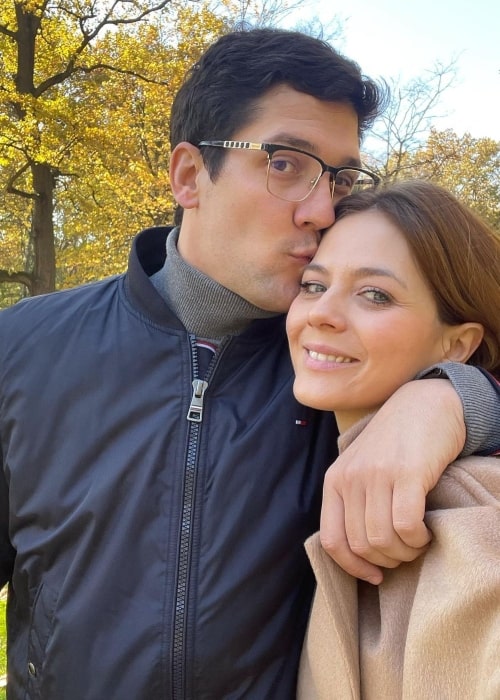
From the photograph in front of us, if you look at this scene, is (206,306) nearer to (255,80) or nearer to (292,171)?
(292,171)


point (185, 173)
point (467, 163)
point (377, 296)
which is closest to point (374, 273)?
point (377, 296)

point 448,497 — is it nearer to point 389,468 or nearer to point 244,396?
point 389,468

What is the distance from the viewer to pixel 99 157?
42.2 feet

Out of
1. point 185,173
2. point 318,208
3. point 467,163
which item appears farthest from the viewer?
point 467,163

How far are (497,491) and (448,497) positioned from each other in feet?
0.33

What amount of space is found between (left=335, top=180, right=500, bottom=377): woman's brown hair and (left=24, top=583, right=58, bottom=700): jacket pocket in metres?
1.40

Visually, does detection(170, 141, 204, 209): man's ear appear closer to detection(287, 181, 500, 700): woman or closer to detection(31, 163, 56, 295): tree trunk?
detection(287, 181, 500, 700): woman

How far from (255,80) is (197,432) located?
4.22 ft

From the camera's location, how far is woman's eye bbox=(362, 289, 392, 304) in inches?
66.6

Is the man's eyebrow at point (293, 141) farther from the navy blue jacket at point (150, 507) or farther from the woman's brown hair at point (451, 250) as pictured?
the navy blue jacket at point (150, 507)

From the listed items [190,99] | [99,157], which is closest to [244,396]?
[190,99]

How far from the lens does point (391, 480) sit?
1.34 m

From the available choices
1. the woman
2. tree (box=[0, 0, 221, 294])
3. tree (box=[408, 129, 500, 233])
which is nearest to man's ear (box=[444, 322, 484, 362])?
the woman

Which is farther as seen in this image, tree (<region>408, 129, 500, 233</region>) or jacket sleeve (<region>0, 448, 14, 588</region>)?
tree (<region>408, 129, 500, 233</region>)
